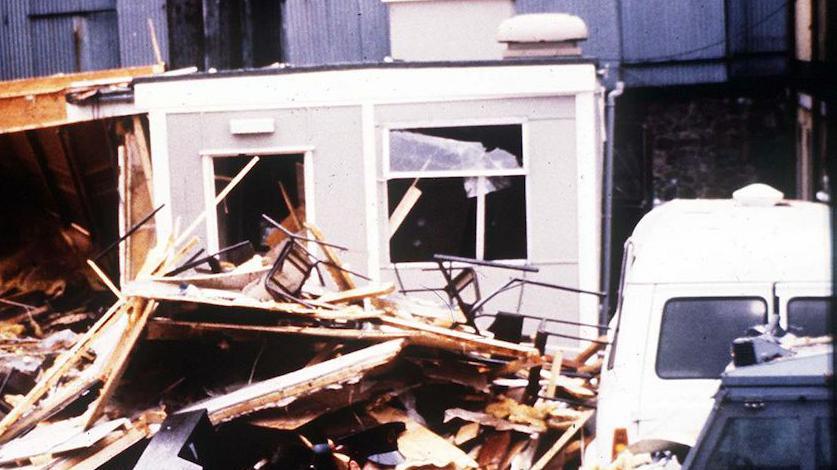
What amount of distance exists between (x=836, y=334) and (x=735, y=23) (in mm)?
14527

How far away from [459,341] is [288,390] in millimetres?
1347

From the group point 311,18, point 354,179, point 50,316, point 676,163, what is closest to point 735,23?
point 676,163

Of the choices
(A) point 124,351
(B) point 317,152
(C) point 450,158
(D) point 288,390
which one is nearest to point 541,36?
(C) point 450,158

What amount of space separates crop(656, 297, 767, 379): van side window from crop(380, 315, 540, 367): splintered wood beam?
68.1 inches

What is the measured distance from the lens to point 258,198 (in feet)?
42.9

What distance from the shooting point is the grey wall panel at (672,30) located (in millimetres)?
17906

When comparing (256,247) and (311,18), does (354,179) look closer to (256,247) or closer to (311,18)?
(256,247)

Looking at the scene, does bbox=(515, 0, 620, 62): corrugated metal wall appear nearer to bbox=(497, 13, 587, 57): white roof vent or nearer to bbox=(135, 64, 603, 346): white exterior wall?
bbox=(497, 13, 587, 57): white roof vent

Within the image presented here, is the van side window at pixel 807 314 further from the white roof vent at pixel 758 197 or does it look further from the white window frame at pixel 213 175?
the white window frame at pixel 213 175

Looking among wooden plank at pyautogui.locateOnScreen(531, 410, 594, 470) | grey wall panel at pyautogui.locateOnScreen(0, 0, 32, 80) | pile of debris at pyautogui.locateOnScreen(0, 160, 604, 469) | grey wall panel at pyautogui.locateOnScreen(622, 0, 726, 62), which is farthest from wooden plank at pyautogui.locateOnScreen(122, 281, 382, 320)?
grey wall panel at pyautogui.locateOnScreen(0, 0, 32, 80)

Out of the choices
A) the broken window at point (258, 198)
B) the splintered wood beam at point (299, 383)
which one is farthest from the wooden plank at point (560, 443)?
the broken window at point (258, 198)

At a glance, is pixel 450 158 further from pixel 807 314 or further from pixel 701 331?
pixel 807 314

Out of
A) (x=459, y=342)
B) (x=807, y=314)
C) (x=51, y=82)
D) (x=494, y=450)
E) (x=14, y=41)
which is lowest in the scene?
(x=494, y=450)

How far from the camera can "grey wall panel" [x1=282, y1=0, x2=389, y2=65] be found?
17641 mm
